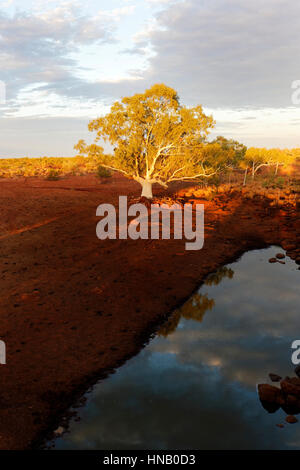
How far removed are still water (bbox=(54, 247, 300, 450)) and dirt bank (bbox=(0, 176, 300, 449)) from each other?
1.46 feet

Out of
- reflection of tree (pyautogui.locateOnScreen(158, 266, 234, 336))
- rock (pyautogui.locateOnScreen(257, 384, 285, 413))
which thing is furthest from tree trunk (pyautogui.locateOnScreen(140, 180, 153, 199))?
rock (pyautogui.locateOnScreen(257, 384, 285, 413))

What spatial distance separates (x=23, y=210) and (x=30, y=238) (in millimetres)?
4752

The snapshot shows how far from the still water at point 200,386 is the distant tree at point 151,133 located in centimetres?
1304

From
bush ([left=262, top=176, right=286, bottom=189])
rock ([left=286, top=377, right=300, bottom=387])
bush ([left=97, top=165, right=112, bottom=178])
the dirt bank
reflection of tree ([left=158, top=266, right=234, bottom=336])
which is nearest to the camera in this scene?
the dirt bank

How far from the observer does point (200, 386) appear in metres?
5.89

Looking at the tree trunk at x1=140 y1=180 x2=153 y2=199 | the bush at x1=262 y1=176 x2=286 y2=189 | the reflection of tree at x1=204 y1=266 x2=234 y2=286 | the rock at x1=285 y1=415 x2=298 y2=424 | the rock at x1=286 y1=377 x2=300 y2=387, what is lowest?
the rock at x1=285 y1=415 x2=298 y2=424

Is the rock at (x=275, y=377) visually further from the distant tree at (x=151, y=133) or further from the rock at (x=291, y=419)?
the distant tree at (x=151, y=133)

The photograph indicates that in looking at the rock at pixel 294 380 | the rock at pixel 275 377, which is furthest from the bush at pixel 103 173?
the rock at pixel 294 380

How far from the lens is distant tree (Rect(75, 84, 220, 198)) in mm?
20156

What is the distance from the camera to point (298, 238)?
15945mm

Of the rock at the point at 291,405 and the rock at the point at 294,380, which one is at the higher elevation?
the rock at the point at 294,380

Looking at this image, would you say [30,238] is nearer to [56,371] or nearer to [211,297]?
[211,297]

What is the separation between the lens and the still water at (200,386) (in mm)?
4801

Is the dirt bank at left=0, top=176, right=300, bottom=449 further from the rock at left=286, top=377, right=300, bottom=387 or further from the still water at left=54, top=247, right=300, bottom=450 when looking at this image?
the rock at left=286, top=377, right=300, bottom=387
